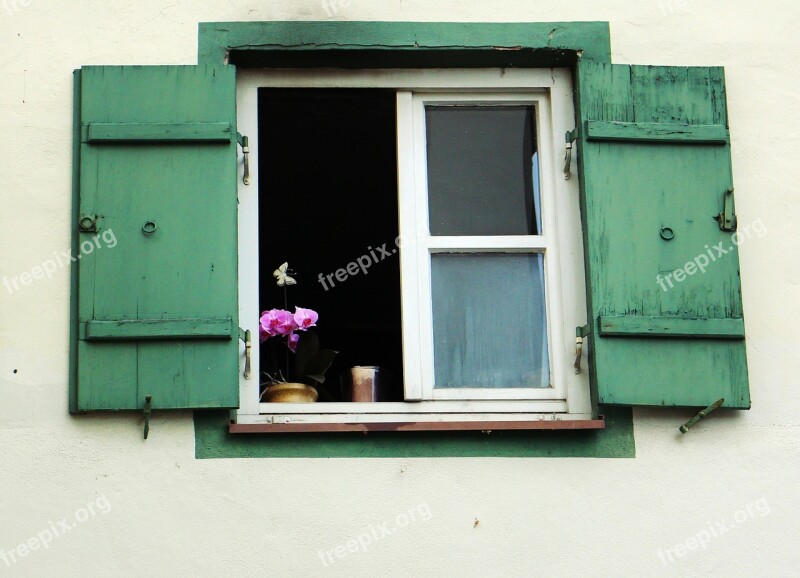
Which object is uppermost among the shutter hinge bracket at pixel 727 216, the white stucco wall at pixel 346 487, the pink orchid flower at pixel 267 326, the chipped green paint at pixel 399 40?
the chipped green paint at pixel 399 40

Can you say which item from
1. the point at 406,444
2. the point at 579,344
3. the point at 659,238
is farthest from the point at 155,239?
the point at 659,238

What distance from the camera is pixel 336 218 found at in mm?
6922

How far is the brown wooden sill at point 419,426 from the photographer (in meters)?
4.57

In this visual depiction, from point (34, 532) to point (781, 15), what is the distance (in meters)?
3.10

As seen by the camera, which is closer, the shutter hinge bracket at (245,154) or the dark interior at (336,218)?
the shutter hinge bracket at (245,154)

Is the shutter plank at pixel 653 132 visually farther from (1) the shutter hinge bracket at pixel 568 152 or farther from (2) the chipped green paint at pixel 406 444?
(2) the chipped green paint at pixel 406 444

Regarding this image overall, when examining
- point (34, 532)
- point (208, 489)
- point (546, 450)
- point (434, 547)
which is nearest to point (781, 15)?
point (546, 450)

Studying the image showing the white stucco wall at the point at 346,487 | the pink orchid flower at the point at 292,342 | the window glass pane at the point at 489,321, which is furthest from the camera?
the pink orchid flower at the point at 292,342

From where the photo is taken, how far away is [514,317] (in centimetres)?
500

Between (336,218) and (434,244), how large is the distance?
1.98 metres

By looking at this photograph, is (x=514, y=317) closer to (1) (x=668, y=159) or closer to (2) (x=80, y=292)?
(1) (x=668, y=159)

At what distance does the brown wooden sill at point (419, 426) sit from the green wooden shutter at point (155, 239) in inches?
5.6

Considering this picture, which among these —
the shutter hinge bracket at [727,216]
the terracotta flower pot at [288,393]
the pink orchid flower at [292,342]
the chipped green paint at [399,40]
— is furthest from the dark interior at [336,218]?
the shutter hinge bracket at [727,216]

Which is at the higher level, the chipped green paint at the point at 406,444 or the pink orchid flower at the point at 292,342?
the pink orchid flower at the point at 292,342
